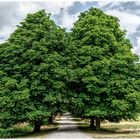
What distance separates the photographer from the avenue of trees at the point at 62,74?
46.6m

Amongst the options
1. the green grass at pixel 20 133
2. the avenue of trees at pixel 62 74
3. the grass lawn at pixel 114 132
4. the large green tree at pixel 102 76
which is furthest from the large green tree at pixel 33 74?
the grass lawn at pixel 114 132

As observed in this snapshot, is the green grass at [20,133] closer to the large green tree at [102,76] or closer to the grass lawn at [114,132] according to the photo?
the grass lawn at [114,132]

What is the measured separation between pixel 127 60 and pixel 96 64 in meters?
3.99

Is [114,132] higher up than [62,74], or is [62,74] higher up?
[62,74]

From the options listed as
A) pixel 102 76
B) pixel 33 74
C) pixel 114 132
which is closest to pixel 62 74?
pixel 33 74

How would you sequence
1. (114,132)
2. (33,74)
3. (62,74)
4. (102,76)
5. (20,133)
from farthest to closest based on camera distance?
1. (20,133)
2. (114,132)
3. (102,76)
4. (62,74)
5. (33,74)

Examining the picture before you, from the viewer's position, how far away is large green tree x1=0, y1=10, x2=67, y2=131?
45.9 meters

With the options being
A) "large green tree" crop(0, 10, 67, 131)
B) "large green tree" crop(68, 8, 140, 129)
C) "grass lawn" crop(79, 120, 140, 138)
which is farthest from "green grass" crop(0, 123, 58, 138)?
"large green tree" crop(68, 8, 140, 129)

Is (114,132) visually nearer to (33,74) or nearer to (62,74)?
(62,74)

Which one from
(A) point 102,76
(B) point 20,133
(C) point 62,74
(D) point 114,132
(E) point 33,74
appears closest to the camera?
(E) point 33,74

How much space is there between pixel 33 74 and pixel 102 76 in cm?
820

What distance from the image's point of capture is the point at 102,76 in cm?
4938

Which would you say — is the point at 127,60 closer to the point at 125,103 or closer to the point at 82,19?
the point at 125,103

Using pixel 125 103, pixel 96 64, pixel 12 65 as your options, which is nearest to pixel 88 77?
pixel 96 64
